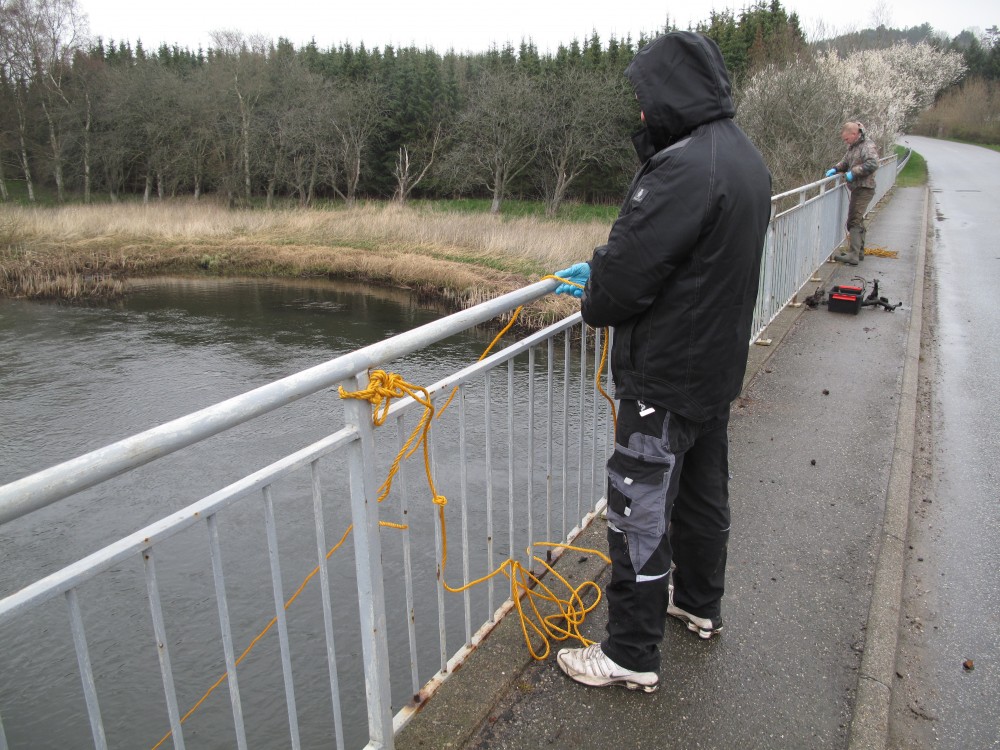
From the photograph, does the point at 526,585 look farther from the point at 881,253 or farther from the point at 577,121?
the point at 577,121

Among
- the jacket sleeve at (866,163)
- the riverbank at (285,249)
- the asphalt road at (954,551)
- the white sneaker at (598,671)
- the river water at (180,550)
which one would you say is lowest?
the river water at (180,550)

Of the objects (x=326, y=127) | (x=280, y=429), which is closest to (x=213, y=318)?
(x=280, y=429)

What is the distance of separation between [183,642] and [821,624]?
489cm

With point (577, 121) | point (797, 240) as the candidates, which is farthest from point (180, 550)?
point (577, 121)

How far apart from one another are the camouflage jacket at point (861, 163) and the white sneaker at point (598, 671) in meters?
9.72

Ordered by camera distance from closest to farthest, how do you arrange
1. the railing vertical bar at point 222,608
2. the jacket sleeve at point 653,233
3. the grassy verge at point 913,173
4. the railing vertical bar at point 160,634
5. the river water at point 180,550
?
the railing vertical bar at point 160,634 < the railing vertical bar at point 222,608 < the jacket sleeve at point 653,233 < the river water at point 180,550 < the grassy verge at point 913,173

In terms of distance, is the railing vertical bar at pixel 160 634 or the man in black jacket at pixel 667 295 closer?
the railing vertical bar at pixel 160 634

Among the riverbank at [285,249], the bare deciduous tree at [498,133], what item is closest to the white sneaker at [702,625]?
the riverbank at [285,249]

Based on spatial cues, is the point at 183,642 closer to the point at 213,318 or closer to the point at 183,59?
the point at 213,318

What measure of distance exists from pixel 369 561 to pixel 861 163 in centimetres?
1057

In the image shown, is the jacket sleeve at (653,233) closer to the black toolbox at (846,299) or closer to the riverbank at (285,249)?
the black toolbox at (846,299)

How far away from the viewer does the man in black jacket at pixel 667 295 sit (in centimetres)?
222

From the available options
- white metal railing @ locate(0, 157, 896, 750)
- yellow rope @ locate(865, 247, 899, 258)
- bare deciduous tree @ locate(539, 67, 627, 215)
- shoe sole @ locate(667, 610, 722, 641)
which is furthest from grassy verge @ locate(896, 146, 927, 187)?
shoe sole @ locate(667, 610, 722, 641)

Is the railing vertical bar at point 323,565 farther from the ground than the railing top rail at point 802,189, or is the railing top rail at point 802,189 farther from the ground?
the railing top rail at point 802,189
